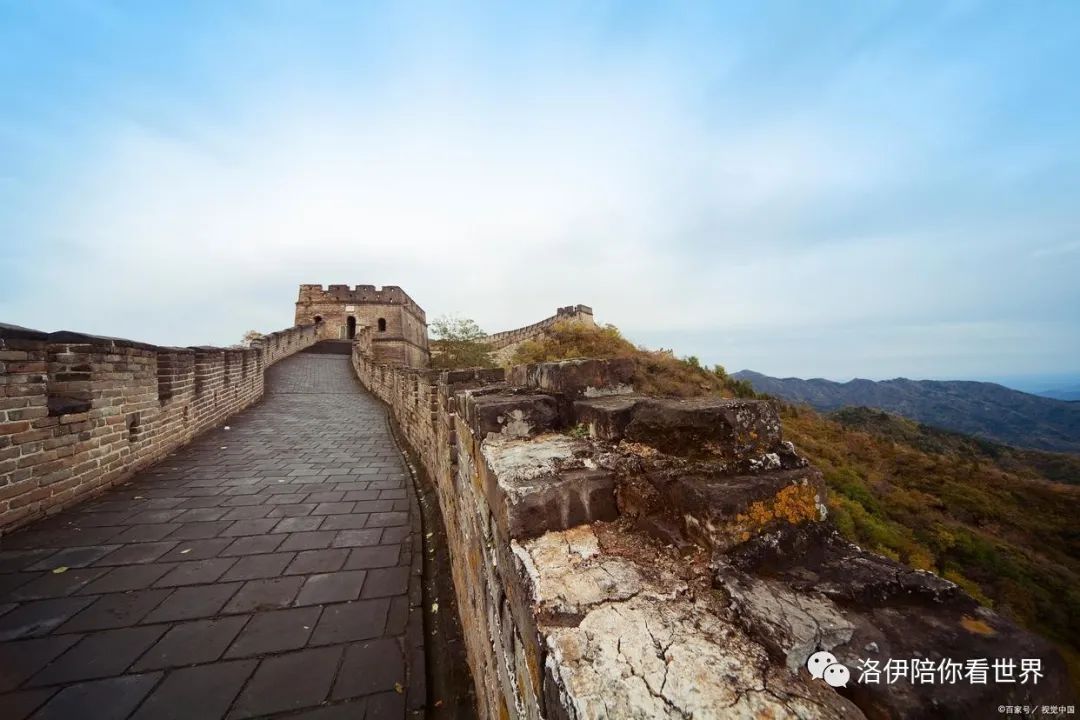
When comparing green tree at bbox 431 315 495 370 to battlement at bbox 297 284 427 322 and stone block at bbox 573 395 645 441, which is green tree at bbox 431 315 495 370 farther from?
stone block at bbox 573 395 645 441

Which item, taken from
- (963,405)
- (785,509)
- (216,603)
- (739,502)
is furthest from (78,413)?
(963,405)

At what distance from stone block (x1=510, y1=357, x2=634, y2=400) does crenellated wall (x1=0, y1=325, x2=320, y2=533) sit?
16.1 ft

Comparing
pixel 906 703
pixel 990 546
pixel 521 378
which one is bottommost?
pixel 990 546

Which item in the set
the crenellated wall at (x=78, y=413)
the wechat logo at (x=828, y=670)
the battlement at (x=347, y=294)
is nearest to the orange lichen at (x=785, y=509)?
the wechat logo at (x=828, y=670)

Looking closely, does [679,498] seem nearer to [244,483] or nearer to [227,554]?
[227,554]

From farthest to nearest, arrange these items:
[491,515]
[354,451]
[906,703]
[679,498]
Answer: [354,451] → [491,515] → [679,498] → [906,703]

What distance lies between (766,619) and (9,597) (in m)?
4.47

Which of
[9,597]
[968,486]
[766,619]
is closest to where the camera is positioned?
[766,619]

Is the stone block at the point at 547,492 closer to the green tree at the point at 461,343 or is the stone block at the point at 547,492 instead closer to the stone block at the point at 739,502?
the stone block at the point at 739,502

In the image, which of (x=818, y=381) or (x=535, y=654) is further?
(x=818, y=381)

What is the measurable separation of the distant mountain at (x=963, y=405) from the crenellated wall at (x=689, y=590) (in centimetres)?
4117

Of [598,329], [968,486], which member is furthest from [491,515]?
[968,486]

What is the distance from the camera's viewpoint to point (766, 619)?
0.86 metres

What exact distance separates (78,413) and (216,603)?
336 cm
